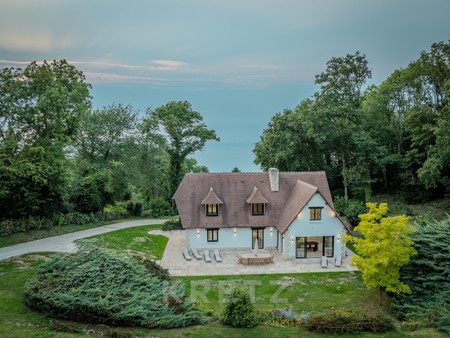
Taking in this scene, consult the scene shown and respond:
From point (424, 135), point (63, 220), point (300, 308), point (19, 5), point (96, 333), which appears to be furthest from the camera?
point (424, 135)

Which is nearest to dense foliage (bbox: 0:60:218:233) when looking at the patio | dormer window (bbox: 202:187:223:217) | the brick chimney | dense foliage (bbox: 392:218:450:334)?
the patio

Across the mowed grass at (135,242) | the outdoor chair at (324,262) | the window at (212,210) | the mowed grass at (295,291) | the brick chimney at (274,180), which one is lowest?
the mowed grass at (295,291)

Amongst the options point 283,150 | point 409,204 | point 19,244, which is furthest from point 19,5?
point 409,204

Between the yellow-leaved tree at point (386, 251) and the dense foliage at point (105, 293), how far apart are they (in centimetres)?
883

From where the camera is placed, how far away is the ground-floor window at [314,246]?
83.8 ft

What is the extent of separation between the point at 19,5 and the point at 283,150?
25.5m

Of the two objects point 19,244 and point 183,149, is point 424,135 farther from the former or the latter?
point 19,244

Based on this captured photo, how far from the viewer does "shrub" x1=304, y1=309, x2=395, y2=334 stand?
13.1 meters

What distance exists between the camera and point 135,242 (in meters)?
27.5

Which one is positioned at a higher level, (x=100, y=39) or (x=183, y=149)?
(x=100, y=39)

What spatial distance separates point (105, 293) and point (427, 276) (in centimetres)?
1522

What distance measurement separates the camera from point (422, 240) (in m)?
18.0

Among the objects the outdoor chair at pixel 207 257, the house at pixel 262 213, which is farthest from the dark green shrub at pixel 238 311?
the house at pixel 262 213

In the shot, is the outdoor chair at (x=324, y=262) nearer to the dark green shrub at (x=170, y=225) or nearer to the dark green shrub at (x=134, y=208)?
the dark green shrub at (x=170, y=225)
